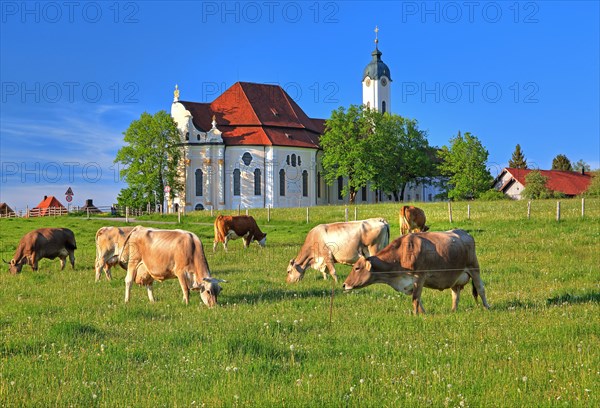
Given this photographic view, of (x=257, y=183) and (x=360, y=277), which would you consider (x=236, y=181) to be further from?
(x=360, y=277)

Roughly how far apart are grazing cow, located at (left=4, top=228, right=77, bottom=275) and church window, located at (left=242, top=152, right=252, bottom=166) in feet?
177

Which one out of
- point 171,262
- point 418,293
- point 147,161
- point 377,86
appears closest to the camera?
point 418,293

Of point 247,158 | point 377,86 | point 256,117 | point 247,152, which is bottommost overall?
point 247,158

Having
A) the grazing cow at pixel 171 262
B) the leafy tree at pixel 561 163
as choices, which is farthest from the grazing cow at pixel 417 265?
the leafy tree at pixel 561 163

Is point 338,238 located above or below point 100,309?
above

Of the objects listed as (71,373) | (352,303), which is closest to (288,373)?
(71,373)

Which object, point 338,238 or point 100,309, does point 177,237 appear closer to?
point 100,309

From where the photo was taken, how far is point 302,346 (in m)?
8.29

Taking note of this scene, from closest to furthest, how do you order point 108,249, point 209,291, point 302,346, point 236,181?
point 302,346, point 209,291, point 108,249, point 236,181

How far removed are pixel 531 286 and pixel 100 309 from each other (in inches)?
374

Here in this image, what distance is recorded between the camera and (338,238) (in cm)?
1540

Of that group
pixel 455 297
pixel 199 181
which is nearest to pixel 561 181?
pixel 199 181

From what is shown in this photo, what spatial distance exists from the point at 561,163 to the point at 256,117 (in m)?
75.3

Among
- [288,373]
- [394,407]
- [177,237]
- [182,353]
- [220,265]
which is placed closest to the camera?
[394,407]
